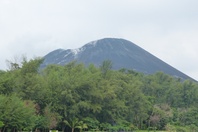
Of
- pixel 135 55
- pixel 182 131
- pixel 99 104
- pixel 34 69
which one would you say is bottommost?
pixel 182 131

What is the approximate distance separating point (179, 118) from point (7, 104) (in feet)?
148

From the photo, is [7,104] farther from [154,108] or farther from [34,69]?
[154,108]

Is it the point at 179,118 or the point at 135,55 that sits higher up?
the point at 135,55

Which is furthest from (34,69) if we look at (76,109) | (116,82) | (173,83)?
(173,83)

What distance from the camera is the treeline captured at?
4144 cm

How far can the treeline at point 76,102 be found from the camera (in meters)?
41.4

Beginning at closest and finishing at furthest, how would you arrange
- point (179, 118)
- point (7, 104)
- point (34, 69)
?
point (7, 104), point (34, 69), point (179, 118)

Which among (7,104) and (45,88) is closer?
(7,104)

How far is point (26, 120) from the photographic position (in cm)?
3991

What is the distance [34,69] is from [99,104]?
514 inches

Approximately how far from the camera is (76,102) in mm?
53750

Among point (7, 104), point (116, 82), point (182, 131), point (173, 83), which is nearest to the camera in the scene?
point (7, 104)

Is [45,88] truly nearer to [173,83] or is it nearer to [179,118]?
[179,118]

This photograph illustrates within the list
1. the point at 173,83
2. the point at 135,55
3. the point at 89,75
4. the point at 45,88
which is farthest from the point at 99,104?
the point at 135,55
